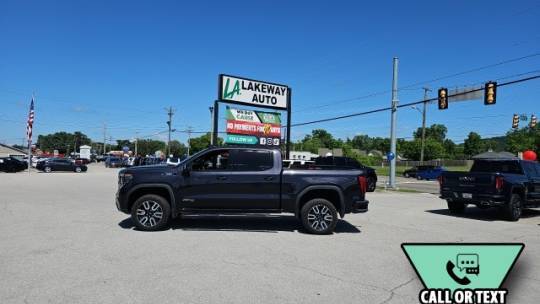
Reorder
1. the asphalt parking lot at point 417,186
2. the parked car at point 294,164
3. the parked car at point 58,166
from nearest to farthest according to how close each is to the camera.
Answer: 1. the parked car at point 294,164
2. the asphalt parking lot at point 417,186
3. the parked car at point 58,166

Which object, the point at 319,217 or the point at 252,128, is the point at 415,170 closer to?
the point at 252,128

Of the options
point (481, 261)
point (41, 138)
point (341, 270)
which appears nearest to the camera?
point (481, 261)

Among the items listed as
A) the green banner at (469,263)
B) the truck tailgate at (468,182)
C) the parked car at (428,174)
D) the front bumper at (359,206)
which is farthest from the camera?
the parked car at (428,174)

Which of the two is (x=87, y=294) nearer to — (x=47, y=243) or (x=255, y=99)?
(x=47, y=243)

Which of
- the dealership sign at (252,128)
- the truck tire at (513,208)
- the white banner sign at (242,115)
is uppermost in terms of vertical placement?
the white banner sign at (242,115)

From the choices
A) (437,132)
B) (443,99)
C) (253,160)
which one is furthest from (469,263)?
(437,132)

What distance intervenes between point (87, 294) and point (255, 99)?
58.8ft

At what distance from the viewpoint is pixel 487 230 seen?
10641 millimetres

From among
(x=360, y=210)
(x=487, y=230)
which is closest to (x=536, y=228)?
(x=487, y=230)

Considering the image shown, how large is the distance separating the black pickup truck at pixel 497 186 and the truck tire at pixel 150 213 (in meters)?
8.97

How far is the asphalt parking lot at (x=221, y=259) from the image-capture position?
5.07 metres

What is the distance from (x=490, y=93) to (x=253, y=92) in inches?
489

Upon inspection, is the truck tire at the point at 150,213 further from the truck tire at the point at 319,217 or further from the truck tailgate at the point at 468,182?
the truck tailgate at the point at 468,182

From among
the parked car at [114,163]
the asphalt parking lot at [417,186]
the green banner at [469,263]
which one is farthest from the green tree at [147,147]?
the green banner at [469,263]
